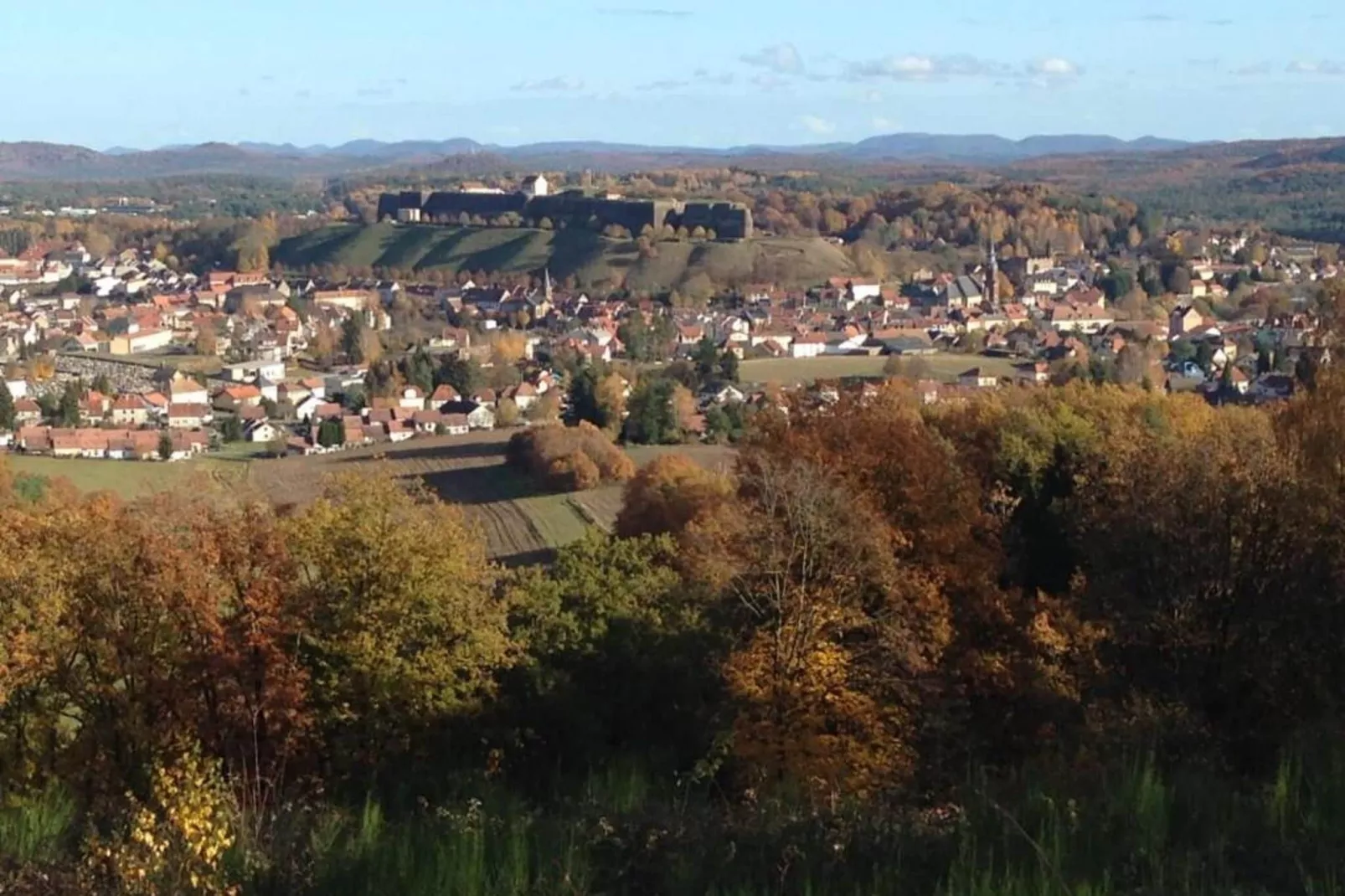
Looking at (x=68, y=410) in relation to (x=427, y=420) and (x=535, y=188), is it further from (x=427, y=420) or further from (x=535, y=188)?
(x=535, y=188)

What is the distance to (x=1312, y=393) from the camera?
7484 millimetres

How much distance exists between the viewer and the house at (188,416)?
3147cm

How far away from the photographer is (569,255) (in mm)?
65625

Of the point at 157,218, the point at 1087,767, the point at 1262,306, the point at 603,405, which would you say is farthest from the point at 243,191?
the point at 1087,767

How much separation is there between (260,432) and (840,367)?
47.9ft

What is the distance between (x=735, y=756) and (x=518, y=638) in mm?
1502

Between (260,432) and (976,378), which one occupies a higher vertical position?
(976,378)

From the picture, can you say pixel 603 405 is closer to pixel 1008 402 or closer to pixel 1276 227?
pixel 1008 402

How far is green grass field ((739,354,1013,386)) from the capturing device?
35.2 metres

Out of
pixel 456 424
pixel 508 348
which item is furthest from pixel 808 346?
pixel 456 424

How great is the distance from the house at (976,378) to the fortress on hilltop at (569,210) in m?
33.5

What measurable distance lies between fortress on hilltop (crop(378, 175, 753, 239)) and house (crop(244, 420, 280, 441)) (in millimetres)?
38498

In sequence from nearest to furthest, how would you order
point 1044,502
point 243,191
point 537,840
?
1. point 537,840
2. point 1044,502
3. point 243,191

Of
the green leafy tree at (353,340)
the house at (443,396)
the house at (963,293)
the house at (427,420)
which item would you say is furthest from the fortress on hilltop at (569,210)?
the house at (427,420)
